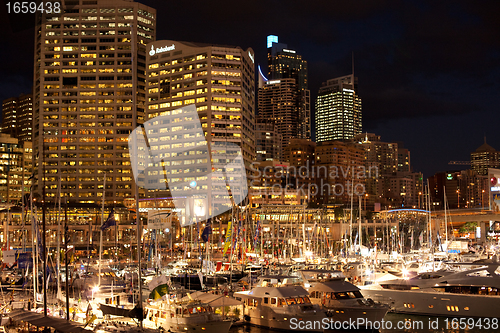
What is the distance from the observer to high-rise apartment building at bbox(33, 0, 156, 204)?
536ft

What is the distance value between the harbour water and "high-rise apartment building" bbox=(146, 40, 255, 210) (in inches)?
4319

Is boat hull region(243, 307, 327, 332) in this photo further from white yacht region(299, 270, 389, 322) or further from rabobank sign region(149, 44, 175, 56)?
rabobank sign region(149, 44, 175, 56)

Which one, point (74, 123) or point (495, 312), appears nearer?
point (495, 312)

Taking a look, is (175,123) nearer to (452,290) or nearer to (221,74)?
(221,74)

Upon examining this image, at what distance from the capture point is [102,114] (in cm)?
16675

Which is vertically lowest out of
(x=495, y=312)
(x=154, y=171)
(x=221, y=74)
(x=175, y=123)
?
(x=495, y=312)

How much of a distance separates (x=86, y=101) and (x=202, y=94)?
43197 mm

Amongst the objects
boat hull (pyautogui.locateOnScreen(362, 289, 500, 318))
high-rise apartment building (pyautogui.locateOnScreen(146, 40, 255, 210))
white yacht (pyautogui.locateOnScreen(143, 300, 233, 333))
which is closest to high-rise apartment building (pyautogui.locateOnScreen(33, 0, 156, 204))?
high-rise apartment building (pyautogui.locateOnScreen(146, 40, 255, 210))

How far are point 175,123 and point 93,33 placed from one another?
46548 mm

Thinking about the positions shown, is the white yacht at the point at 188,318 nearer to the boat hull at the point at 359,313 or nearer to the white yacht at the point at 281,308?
the white yacht at the point at 281,308

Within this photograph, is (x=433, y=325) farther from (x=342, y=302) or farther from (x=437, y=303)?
(x=342, y=302)

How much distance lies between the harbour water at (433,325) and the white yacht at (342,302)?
124 cm

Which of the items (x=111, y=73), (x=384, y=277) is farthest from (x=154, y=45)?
(x=384, y=277)

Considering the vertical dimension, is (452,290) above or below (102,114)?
below
